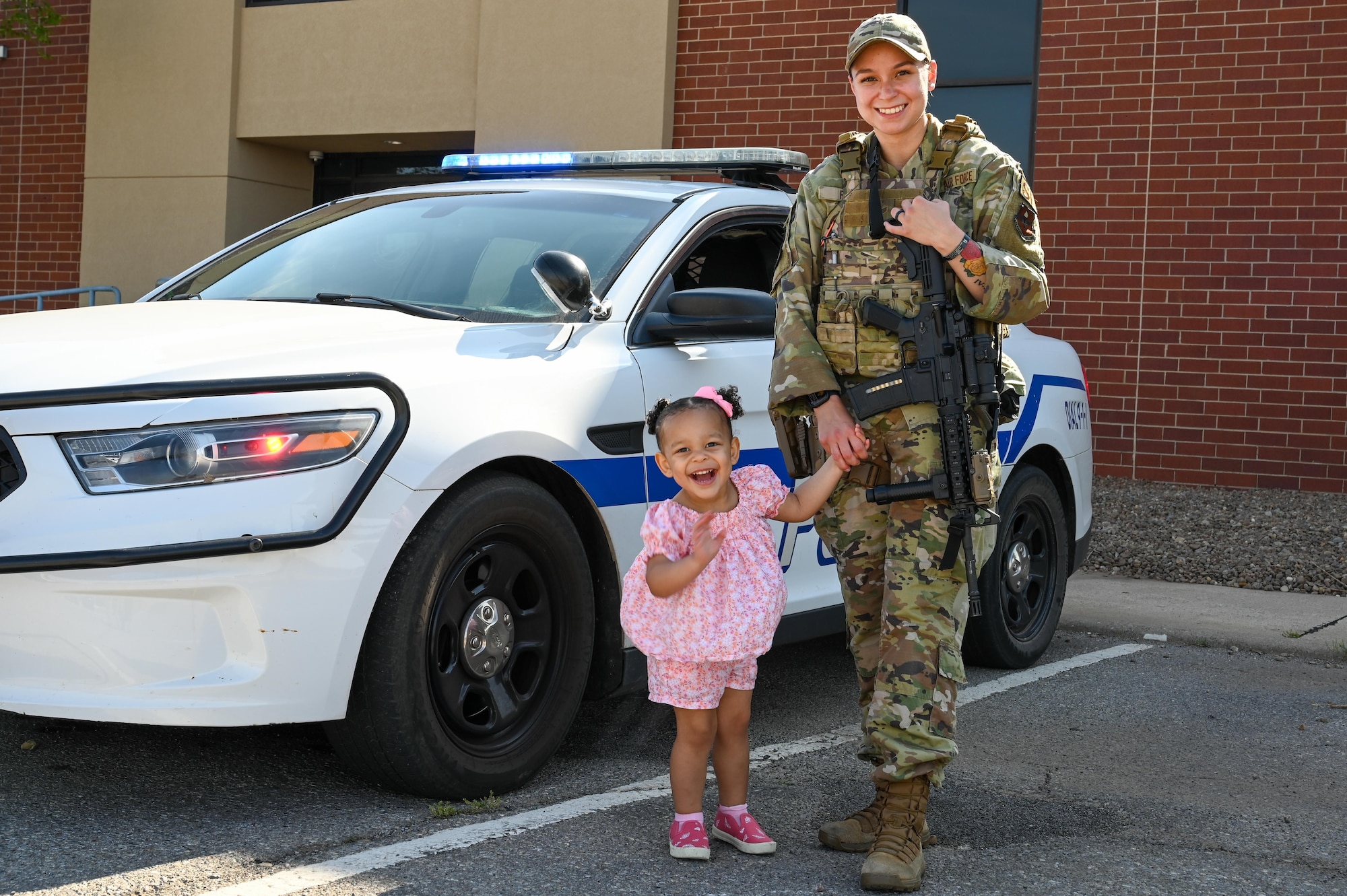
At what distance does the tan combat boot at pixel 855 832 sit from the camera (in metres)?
3.42

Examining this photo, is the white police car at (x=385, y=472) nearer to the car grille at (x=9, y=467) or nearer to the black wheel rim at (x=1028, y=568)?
the car grille at (x=9, y=467)

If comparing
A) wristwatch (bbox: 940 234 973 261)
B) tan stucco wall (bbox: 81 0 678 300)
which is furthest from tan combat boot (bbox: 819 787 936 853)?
tan stucco wall (bbox: 81 0 678 300)

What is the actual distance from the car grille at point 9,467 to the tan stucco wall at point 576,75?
8.91 metres

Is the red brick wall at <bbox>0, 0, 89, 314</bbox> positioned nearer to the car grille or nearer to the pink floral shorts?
the car grille

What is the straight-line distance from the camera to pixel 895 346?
3.47m

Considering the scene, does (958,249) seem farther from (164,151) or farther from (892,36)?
(164,151)

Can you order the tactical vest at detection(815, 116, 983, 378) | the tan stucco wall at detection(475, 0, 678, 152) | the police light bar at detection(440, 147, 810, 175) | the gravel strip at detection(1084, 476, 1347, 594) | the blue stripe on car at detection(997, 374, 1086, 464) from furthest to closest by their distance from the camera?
1. the tan stucco wall at detection(475, 0, 678, 152)
2. the gravel strip at detection(1084, 476, 1347, 594)
3. the blue stripe on car at detection(997, 374, 1086, 464)
4. the police light bar at detection(440, 147, 810, 175)
5. the tactical vest at detection(815, 116, 983, 378)

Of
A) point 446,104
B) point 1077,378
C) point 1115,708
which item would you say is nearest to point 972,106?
point 446,104

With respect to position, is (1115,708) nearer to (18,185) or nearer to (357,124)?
(357,124)

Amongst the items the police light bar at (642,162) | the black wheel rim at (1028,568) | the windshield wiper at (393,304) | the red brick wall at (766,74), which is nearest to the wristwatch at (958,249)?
the windshield wiper at (393,304)

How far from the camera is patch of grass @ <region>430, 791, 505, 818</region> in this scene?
11.5 ft

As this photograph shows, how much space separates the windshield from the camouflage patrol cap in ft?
3.70

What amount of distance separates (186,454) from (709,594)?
119 centimetres

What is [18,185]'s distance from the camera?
14.7 metres
